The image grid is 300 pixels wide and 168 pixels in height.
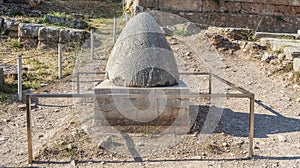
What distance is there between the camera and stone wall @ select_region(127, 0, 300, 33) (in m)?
10.9

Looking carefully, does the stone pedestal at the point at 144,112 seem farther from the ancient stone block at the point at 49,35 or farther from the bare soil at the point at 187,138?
the ancient stone block at the point at 49,35

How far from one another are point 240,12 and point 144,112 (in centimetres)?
847

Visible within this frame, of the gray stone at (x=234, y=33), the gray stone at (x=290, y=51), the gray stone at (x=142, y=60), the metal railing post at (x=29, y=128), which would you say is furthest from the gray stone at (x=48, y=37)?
the metal railing post at (x=29, y=128)

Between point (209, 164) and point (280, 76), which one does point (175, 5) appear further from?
point (209, 164)

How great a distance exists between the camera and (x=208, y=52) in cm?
873

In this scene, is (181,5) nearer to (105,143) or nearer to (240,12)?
(240,12)

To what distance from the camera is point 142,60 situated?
4180mm

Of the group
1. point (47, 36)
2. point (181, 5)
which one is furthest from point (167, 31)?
point (47, 36)

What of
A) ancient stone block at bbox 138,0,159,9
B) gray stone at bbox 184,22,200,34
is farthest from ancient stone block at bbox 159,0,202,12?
gray stone at bbox 184,22,200,34

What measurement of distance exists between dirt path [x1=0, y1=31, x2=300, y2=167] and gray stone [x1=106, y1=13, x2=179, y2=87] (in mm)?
778

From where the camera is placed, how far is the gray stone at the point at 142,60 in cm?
413

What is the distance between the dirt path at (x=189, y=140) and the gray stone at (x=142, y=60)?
30.6 inches

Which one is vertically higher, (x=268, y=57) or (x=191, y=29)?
(x=191, y=29)

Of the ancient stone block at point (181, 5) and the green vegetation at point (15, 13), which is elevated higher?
the ancient stone block at point (181, 5)
